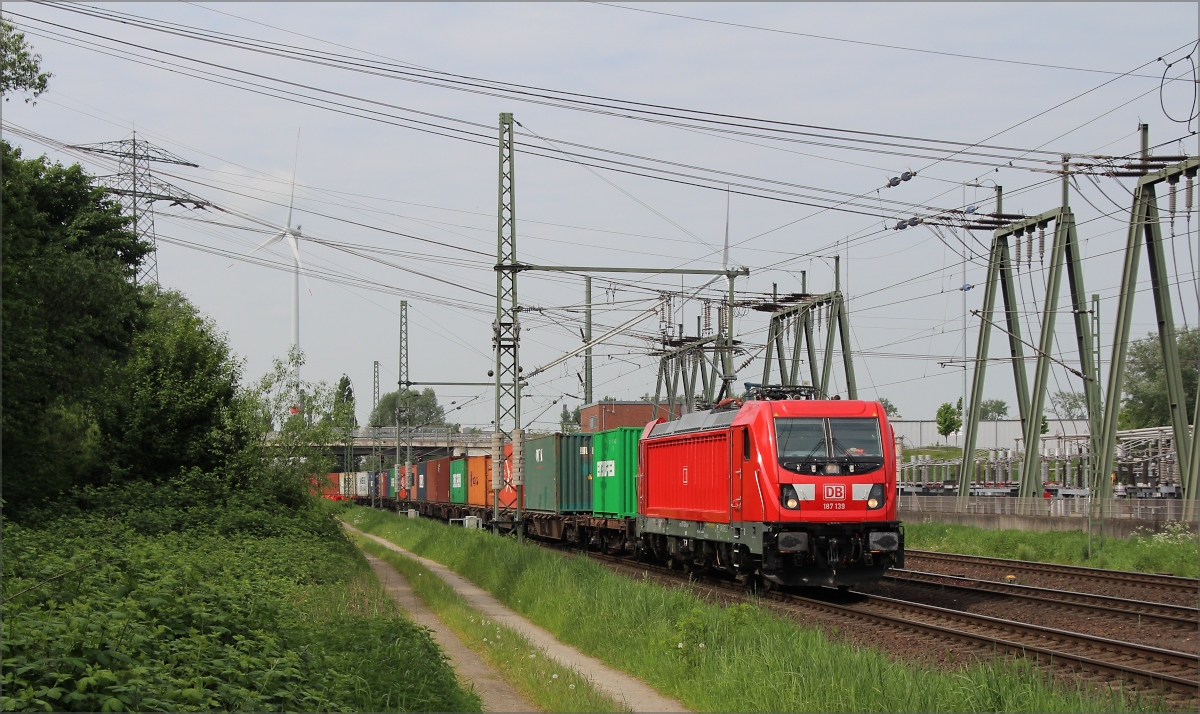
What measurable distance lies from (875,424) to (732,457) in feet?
8.61

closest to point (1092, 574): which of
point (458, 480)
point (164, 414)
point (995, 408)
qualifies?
point (164, 414)

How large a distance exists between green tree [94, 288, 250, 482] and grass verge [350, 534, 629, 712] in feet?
39.9

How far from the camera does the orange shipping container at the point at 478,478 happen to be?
46.2 metres

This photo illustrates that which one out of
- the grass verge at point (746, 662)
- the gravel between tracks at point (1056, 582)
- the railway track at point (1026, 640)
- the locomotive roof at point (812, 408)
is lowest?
the gravel between tracks at point (1056, 582)

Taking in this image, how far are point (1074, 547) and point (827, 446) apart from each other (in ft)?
41.9

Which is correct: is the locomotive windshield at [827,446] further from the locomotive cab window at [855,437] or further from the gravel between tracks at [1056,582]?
the gravel between tracks at [1056,582]

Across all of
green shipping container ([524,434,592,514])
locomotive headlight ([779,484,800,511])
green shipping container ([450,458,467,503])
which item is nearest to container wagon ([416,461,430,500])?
green shipping container ([450,458,467,503])

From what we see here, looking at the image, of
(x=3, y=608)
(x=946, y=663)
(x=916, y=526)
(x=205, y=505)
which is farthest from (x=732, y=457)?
(x=916, y=526)

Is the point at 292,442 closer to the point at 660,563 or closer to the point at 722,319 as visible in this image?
the point at 660,563

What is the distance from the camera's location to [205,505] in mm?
27000

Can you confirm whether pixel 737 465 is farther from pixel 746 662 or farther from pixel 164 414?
pixel 164 414

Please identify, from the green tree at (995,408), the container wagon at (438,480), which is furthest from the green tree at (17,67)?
the green tree at (995,408)

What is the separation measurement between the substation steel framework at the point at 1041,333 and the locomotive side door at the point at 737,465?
14.1 m

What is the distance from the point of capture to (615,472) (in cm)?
2983
